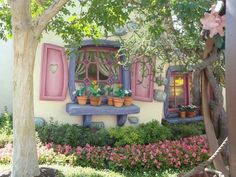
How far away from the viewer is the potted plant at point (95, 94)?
8.10 meters

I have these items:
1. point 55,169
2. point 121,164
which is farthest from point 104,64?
point 55,169

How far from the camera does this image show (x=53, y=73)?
8.05m

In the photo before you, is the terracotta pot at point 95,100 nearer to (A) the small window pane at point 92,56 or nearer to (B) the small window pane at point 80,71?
(B) the small window pane at point 80,71

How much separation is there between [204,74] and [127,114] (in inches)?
272

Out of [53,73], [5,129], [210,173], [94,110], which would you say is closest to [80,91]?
[94,110]

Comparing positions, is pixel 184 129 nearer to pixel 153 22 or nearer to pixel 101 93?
pixel 101 93

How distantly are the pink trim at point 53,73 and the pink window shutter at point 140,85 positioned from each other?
1.82 meters

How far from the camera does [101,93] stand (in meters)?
8.18

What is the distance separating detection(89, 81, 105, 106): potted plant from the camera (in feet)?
26.6

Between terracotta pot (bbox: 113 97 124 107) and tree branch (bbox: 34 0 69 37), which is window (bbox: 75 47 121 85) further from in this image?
tree branch (bbox: 34 0 69 37)

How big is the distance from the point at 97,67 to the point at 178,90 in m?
3.13

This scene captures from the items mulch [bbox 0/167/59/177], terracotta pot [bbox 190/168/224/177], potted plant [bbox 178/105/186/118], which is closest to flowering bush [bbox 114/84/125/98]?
potted plant [bbox 178/105/186/118]

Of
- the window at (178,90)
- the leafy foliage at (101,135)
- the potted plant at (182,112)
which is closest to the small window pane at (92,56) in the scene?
the leafy foliage at (101,135)

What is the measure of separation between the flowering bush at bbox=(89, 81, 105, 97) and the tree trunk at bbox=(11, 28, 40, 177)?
3024 mm
